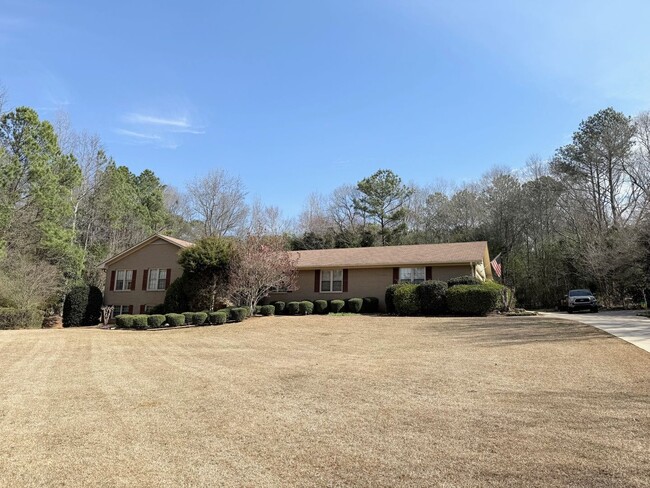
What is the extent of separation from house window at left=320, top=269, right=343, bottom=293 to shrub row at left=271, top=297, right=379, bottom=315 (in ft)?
5.20

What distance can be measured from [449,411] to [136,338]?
13.2 meters

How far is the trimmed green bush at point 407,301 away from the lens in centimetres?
2088

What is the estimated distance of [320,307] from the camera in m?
23.2

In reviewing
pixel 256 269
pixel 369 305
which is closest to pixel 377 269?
pixel 369 305

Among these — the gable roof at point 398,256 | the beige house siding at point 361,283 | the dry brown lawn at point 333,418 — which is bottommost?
the dry brown lawn at point 333,418

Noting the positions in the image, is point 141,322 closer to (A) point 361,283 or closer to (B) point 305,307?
(B) point 305,307

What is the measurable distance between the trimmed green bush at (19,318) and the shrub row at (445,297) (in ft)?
58.8

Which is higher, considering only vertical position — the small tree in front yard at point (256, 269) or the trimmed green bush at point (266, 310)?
the small tree in front yard at point (256, 269)

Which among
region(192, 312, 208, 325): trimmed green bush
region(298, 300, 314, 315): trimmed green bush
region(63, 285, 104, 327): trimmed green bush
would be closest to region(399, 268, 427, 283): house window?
region(298, 300, 314, 315): trimmed green bush

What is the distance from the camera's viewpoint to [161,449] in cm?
442

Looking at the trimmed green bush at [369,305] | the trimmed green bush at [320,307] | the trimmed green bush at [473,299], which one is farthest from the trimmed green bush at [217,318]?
the trimmed green bush at [473,299]

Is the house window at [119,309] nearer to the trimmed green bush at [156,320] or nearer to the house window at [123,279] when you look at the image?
the house window at [123,279]

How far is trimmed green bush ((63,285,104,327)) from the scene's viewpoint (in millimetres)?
24172

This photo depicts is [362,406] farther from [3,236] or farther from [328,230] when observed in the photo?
[328,230]
